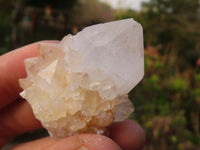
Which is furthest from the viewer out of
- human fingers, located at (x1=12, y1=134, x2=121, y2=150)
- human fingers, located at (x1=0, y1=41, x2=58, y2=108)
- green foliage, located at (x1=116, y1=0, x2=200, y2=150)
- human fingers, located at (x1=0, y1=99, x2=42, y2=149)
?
green foliage, located at (x1=116, y1=0, x2=200, y2=150)

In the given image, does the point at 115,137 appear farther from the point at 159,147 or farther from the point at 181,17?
the point at 181,17

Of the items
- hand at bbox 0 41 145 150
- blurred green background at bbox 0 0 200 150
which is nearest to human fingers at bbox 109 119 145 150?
hand at bbox 0 41 145 150

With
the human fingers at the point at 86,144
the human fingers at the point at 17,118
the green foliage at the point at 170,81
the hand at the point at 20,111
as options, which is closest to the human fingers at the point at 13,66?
the hand at the point at 20,111

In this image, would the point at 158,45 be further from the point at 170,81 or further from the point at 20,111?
the point at 20,111

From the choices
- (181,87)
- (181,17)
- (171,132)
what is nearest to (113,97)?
(171,132)

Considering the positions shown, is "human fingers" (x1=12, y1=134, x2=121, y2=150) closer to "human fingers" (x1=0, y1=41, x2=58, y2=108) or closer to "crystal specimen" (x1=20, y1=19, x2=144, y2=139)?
"crystal specimen" (x1=20, y1=19, x2=144, y2=139)

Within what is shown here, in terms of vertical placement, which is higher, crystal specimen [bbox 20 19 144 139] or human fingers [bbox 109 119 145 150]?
crystal specimen [bbox 20 19 144 139]

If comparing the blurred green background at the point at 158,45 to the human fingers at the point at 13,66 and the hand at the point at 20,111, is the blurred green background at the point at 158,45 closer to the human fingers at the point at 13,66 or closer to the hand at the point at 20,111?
the hand at the point at 20,111

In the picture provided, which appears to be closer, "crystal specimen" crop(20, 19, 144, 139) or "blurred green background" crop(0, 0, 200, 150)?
"crystal specimen" crop(20, 19, 144, 139)
